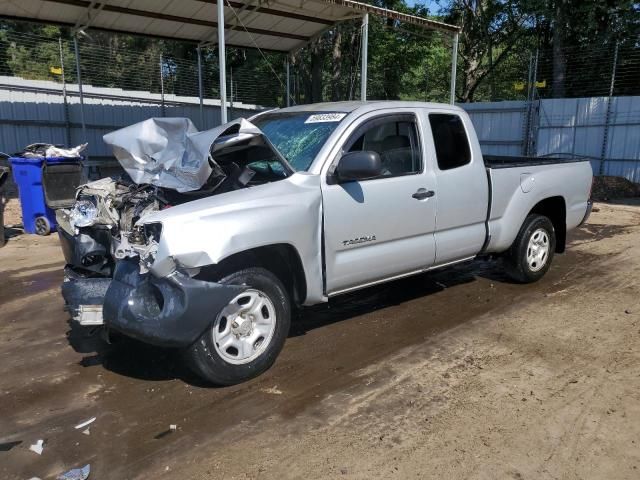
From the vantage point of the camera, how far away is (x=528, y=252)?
628 centimetres

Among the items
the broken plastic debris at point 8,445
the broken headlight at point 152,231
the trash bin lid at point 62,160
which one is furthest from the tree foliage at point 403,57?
the broken plastic debris at point 8,445

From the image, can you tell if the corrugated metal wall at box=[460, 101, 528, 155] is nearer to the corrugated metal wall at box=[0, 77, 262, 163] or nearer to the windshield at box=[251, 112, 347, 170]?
the corrugated metal wall at box=[0, 77, 262, 163]

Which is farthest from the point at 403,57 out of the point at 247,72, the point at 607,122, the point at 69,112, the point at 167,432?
A: the point at 167,432

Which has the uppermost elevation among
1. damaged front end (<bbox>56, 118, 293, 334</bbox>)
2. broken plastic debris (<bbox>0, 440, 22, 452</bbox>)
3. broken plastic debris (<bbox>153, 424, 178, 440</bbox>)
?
damaged front end (<bbox>56, 118, 293, 334</bbox>)

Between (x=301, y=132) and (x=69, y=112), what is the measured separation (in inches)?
511

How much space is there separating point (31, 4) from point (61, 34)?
22.6 metres

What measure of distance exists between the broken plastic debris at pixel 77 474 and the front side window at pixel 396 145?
10.5ft

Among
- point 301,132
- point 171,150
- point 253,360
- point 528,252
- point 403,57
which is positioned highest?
point 403,57

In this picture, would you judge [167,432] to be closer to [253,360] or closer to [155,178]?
[253,360]

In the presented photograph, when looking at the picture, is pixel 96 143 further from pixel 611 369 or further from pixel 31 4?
pixel 611 369

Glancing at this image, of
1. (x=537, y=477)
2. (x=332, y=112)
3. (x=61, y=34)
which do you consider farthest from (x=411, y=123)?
(x=61, y=34)

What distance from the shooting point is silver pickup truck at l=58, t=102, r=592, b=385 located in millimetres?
3557

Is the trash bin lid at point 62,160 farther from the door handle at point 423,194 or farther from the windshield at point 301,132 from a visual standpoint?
the door handle at point 423,194

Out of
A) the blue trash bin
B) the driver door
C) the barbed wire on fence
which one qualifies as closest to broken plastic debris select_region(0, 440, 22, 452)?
the driver door
